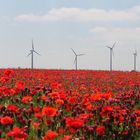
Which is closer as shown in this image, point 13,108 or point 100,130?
point 100,130

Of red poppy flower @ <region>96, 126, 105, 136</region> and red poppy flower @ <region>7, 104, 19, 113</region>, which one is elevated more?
red poppy flower @ <region>7, 104, 19, 113</region>

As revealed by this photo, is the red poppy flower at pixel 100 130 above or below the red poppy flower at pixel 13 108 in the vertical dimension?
below

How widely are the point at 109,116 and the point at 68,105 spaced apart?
1.12 meters

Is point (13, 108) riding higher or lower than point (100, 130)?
higher

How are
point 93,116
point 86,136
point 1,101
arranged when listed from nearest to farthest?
1. point 86,136
2. point 93,116
3. point 1,101

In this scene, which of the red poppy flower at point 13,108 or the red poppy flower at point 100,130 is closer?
the red poppy flower at point 100,130

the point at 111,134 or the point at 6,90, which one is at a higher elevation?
the point at 6,90

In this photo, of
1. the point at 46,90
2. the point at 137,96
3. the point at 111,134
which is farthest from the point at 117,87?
the point at 111,134

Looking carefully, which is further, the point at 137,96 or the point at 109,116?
the point at 137,96

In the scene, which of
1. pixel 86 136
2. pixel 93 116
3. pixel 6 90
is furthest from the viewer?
pixel 6 90

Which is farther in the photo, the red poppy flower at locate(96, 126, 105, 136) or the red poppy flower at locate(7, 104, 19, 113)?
the red poppy flower at locate(7, 104, 19, 113)

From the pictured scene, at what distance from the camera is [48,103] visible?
31.5ft

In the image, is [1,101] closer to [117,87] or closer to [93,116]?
[93,116]

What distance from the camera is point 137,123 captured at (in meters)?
7.84
